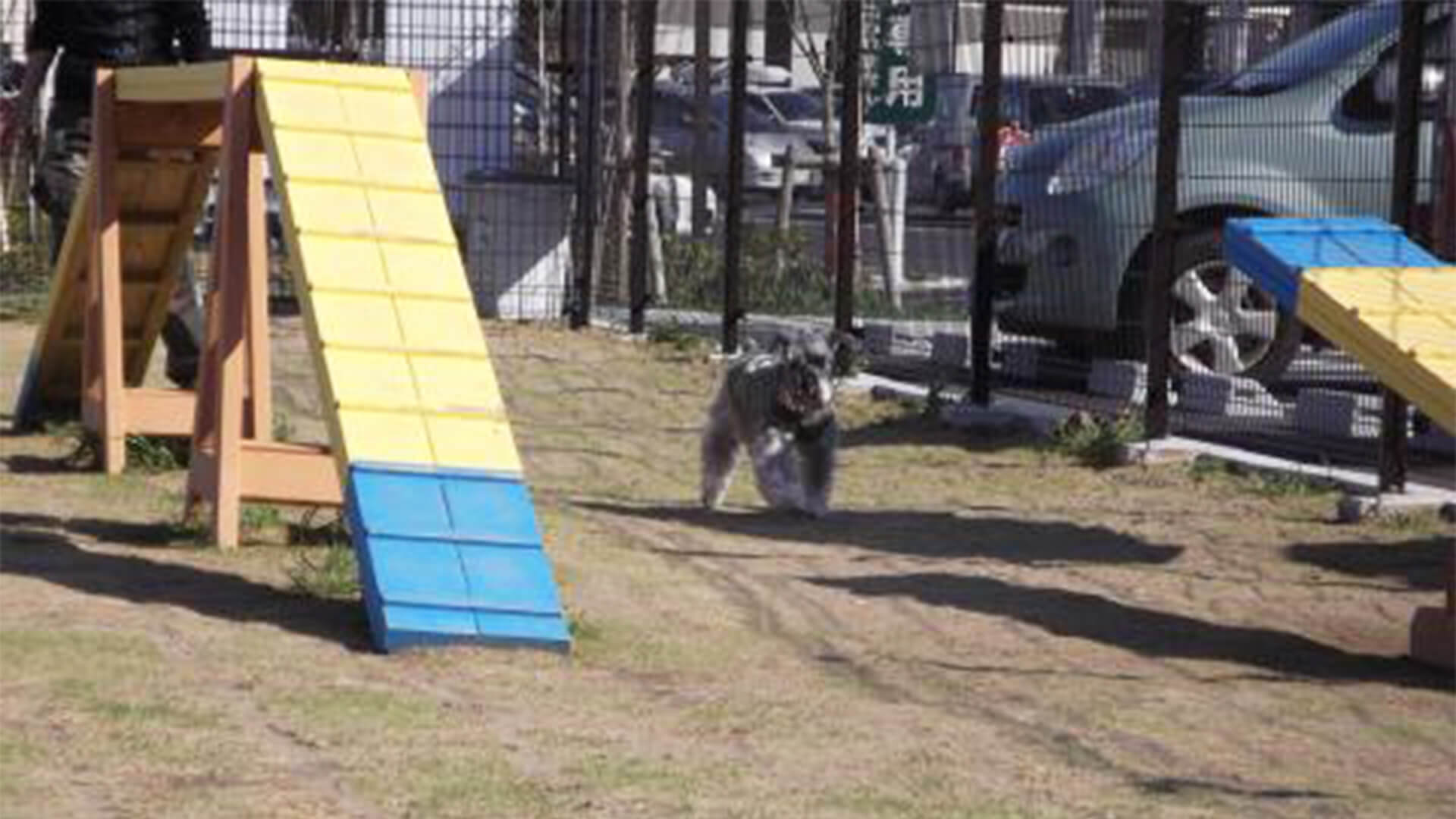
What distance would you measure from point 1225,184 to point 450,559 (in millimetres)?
6440

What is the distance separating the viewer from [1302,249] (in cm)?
891

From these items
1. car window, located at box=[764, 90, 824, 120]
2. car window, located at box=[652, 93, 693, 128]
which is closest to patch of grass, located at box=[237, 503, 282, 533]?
car window, located at box=[652, 93, 693, 128]

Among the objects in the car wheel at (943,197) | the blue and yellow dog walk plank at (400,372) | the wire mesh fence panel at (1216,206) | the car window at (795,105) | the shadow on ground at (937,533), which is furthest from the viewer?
the car window at (795,105)

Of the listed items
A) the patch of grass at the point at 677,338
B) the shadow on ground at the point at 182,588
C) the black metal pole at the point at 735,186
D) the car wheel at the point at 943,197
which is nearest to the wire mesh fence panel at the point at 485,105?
the patch of grass at the point at 677,338

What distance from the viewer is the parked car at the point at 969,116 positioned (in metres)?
14.6

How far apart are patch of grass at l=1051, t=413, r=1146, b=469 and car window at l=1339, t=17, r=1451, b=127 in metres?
1.71

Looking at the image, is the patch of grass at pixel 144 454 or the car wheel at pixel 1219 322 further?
the car wheel at pixel 1219 322

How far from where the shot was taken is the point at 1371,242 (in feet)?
30.1

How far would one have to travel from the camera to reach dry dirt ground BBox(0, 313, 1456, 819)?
6.27m

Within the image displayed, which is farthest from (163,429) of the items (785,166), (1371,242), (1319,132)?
(785,166)

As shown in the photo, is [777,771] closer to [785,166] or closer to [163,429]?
[163,429]

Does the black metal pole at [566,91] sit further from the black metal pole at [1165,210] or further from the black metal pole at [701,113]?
the black metal pole at [1165,210]

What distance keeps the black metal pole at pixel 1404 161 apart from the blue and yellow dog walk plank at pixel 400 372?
3878 mm

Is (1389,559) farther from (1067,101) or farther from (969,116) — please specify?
(969,116)
